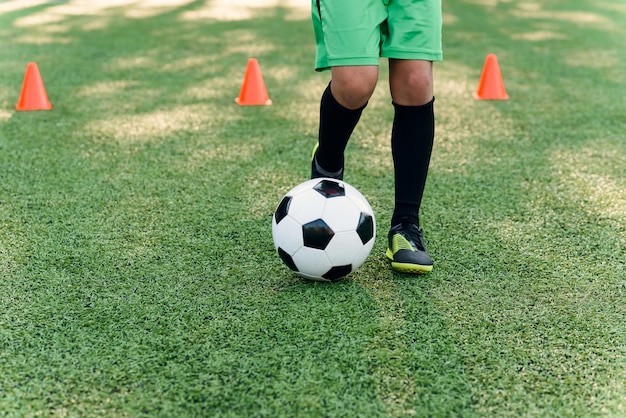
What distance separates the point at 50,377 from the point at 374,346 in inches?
37.2

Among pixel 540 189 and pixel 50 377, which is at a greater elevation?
pixel 50 377

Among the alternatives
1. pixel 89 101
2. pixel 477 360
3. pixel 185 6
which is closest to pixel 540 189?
pixel 477 360

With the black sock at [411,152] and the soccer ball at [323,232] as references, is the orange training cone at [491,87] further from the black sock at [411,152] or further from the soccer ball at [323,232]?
the soccer ball at [323,232]

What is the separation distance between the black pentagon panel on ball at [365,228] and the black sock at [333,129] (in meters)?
0.44

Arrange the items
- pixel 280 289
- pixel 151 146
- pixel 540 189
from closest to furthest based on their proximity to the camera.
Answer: pixel 280 289
pixel 540 189
pixel 151 146

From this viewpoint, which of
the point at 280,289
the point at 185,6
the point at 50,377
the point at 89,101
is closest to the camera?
the point at 50,377

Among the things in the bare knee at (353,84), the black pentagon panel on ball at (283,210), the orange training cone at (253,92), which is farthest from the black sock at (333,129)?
the orange training cone at (253,92)

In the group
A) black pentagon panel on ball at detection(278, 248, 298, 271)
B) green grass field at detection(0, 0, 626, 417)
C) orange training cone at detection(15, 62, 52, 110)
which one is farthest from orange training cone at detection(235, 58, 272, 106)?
black pentagon panel on ball at detection(278, 248, 298, 271)

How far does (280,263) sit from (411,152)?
2.15ft

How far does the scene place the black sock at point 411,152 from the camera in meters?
2.51

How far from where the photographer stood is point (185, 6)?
29.0 ft

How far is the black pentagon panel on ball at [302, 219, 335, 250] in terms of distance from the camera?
7.54 ft

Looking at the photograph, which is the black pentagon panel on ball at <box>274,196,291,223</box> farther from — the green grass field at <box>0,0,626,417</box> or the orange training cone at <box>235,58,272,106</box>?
the orange training cone at <box>235,58,272,106</box>

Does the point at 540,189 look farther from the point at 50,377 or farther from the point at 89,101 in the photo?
the point at 89,101
